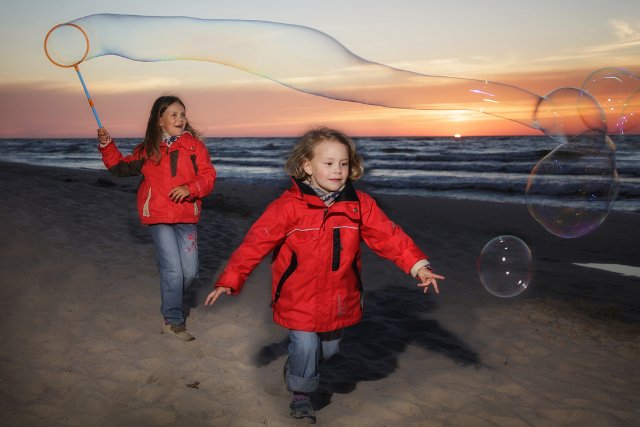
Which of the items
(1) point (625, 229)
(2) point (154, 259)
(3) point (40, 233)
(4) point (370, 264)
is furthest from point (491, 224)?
(3) point (40, 233)

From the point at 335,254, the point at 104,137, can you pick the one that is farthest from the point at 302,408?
the point at 104,137

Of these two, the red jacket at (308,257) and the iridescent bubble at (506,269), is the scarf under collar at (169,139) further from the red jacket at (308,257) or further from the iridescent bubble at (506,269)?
the iridescent bubble at (506,269)

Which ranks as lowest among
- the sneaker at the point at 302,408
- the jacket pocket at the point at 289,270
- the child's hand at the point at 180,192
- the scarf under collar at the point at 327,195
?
the sneaker at the point at 302,408

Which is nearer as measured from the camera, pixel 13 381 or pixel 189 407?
pixel 189 407

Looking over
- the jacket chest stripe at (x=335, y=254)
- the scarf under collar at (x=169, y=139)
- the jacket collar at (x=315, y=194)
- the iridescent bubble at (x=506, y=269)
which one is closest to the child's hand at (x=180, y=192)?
the scarf under collar at (x=169, y=139)

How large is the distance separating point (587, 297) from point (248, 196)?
9285 millimetres

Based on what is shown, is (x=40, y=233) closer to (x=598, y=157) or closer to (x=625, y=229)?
(x=598, y=157)

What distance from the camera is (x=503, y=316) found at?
579 cm

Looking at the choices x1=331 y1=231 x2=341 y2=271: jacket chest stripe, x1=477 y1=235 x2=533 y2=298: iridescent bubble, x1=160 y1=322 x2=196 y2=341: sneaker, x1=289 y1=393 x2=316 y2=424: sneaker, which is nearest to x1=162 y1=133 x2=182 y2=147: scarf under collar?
x1=160 y1=322 x2=196 y2=341: sneaker

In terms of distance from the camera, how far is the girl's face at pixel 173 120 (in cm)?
487

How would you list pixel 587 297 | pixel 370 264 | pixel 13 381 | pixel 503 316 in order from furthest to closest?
1. pixel 370 264
2. pixel 587 297
3. pixel 503 316
4. pixel 13 381

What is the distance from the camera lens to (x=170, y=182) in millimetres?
4789

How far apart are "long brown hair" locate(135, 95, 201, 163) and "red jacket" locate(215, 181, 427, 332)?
64.0 inches

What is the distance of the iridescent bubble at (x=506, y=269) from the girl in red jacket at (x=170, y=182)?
7.73 ft
